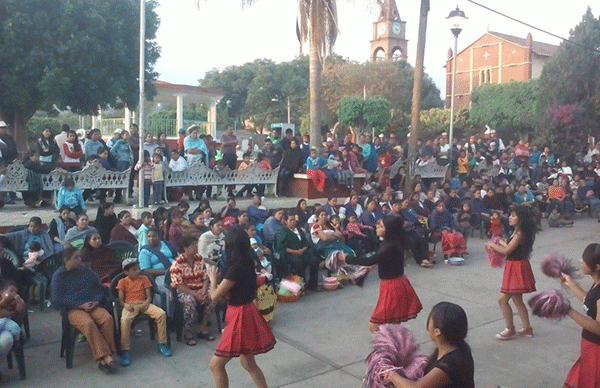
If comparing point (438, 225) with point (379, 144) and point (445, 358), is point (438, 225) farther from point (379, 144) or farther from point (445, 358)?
point (445, 358)

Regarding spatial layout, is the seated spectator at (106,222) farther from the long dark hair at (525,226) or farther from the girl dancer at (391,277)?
the long dark hair at (525,226)

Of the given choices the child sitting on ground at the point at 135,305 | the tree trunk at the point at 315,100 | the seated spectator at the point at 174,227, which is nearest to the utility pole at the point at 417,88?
the tree trunk at the point at 315,100

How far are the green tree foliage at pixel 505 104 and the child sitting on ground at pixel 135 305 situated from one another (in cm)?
3534

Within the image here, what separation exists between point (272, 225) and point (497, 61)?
164 feet

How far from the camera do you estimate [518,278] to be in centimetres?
701

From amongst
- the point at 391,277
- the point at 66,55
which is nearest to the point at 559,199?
the point at 391,277

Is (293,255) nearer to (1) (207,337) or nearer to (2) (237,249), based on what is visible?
(1) (207,337)

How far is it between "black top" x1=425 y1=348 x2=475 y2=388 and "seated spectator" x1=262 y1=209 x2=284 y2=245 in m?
6.96

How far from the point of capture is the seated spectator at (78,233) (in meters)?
8.79

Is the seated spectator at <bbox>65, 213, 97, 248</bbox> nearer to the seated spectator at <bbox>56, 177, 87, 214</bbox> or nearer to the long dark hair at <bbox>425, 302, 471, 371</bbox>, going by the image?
the seated spectator at <bbox>56, 177, 87, 214</bbox>

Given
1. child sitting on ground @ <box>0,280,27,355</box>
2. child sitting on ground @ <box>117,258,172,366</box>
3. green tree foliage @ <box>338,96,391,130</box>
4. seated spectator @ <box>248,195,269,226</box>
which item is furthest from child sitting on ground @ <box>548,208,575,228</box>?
green tree foliage @ <box>338,96,391,130</box>

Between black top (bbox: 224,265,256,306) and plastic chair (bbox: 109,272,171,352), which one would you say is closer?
black top (bbox: 224,265,256,306)

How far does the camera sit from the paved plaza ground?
6.07 m

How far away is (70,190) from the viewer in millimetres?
10430
